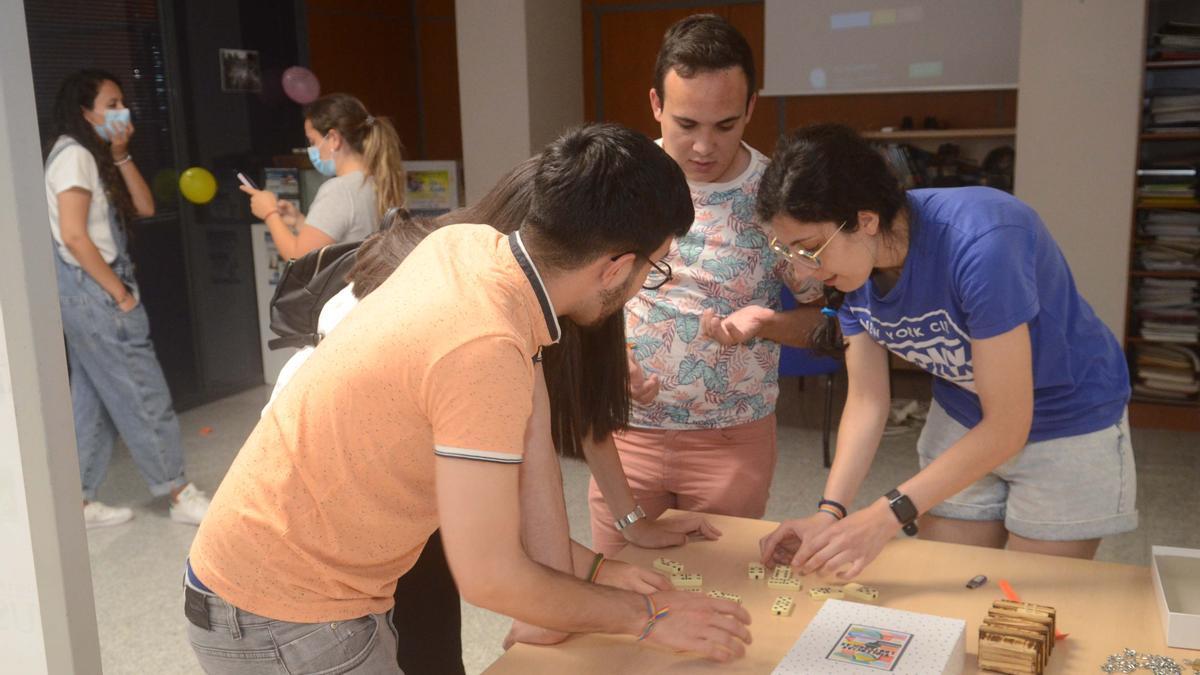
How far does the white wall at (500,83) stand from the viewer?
563cm

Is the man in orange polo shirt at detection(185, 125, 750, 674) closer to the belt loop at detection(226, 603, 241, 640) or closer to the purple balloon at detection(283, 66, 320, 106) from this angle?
the belt loop at detection(226, 603, 241, 640)

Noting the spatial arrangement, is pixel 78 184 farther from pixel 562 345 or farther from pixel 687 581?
pixel 687 581

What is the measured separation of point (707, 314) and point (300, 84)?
4.45 meters

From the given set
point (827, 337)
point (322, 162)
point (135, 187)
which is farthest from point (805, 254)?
point (135, 187)

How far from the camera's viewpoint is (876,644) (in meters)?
1.43

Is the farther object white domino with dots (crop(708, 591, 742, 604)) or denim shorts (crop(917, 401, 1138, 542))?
denim shorts (crop(917, 401, 1138, 542))

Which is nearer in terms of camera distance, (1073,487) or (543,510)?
(543,510)

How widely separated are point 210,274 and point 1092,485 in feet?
16.6

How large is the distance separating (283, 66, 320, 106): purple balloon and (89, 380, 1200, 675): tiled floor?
1.78 m

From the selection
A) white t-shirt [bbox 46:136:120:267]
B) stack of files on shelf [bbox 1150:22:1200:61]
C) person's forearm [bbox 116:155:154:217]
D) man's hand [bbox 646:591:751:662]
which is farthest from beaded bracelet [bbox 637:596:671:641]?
stack of files on shelf [bbox 1150:22:1200:61]

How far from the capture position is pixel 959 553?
181cm

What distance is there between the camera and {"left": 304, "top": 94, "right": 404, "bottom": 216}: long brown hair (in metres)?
3.64

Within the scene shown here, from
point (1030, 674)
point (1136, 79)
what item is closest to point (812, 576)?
point (1030, 674)

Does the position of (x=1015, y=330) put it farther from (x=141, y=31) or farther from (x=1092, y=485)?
(x=141, y=31)
